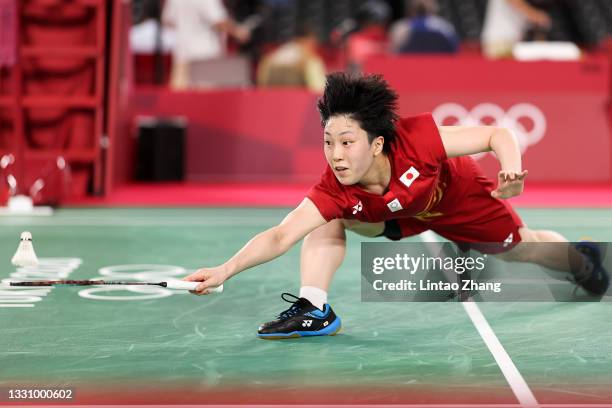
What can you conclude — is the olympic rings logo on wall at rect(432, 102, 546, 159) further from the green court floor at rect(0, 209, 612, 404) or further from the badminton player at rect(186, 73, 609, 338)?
the badminton player at rect(186, 73, 609, 338)

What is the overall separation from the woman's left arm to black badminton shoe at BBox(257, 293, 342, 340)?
38.2 inches

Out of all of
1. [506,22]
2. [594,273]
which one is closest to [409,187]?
[594,273]

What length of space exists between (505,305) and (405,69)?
798 centimetres

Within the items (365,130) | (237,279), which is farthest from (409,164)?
(237,279)

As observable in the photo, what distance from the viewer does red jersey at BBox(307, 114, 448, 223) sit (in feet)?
15.9

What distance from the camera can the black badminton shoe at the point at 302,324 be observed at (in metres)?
4.88

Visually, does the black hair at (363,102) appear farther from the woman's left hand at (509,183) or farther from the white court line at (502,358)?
the white court line at (502,358)

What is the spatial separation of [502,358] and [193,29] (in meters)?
10.9

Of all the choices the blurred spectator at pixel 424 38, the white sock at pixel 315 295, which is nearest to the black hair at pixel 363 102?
the white sock at pixel 315 295

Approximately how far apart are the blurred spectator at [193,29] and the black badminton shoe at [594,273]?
9554 millimetres

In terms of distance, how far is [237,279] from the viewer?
6.47 meters

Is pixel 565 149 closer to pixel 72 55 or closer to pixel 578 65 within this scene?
pixel 578 65

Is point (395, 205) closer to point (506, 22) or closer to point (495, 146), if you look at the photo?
point (495, 146)

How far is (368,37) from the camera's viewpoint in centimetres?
1823
